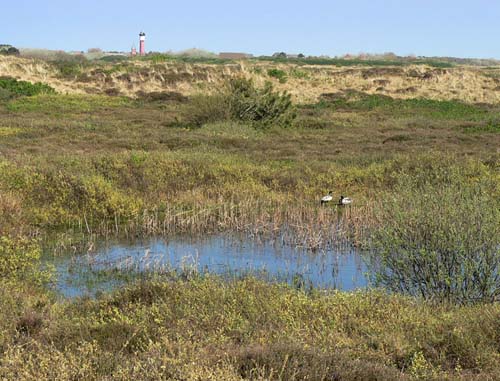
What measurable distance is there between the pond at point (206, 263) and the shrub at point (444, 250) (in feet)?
4.47

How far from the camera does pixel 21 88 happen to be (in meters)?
43.4

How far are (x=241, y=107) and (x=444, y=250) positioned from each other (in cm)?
2178

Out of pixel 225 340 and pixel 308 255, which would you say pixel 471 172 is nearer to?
pixel 308 255

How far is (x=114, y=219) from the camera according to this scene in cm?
1583

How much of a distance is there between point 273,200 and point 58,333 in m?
10.1

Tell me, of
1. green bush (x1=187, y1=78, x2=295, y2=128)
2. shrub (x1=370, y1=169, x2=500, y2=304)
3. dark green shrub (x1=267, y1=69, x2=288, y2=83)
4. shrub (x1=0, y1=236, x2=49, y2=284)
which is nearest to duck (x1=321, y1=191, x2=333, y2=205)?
shrub (x1=370, y1=169, x2=500, y2=304)

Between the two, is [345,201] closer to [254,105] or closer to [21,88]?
[254,105]

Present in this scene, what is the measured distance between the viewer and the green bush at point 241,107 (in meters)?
30.0

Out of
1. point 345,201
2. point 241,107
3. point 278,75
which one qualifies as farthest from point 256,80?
point 345,201

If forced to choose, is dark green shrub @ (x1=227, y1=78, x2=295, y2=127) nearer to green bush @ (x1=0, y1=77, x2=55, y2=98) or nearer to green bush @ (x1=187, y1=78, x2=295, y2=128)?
green bush @ (x1=187, y1=78, x2=295, y2=128)

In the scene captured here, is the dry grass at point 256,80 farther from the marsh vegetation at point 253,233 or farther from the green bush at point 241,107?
the marsh vegetation at point 253,233

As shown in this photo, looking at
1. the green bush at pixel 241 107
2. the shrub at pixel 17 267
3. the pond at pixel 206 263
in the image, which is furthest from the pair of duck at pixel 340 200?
the green bush at pixel 241 107

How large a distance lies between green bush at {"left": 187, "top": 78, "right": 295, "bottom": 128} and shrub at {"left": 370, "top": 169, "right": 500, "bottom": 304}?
20935 mm

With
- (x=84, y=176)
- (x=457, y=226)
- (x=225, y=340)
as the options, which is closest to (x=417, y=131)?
(x=84, y=176)
